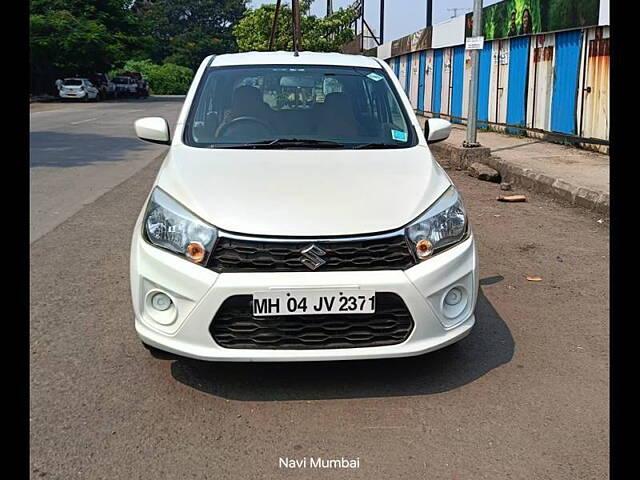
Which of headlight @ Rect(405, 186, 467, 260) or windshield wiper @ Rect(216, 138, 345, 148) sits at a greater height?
windshield wiper @ Rect(216, 138, 345, 148)

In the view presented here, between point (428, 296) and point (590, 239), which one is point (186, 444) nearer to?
point (428, 296)

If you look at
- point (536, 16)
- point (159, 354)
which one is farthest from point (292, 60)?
point (536, 16)

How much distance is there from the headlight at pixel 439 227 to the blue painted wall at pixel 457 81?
731 inches

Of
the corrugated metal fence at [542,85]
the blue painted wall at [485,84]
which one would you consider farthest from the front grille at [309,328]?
the blue painted wall at [485,84]

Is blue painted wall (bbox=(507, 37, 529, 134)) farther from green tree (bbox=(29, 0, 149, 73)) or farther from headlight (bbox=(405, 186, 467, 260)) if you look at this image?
green tree (bbox=(29, 0, 149, 73))

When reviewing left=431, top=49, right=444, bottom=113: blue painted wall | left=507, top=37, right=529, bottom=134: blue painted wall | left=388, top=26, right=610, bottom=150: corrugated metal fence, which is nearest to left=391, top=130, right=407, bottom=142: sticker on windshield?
left=388, top=26, right=610, bottom=150: corrugated metal fence

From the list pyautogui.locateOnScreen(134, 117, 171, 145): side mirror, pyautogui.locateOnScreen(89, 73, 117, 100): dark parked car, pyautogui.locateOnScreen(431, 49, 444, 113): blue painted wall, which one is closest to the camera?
pyautogui.locateOnScreen(134, 117, 171, 145): side mirror

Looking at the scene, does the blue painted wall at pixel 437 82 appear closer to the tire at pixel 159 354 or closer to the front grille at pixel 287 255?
the tire at pixel 159 354

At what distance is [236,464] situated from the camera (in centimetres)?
294

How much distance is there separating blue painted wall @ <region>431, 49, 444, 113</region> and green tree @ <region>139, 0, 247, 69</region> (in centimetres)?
6377

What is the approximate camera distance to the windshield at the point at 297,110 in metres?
4.45

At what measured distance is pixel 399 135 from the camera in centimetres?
458

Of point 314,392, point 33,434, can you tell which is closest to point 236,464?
point 314,392

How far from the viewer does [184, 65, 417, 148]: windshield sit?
14.6ft
